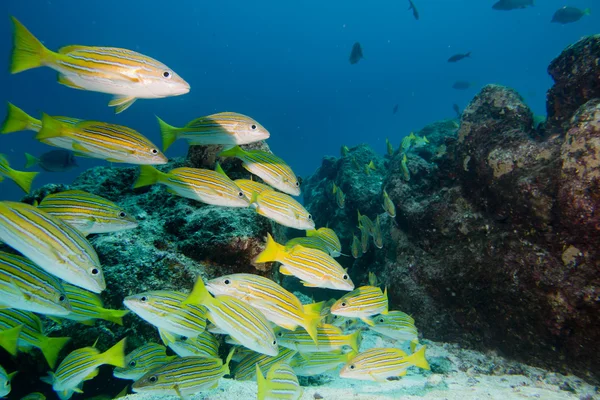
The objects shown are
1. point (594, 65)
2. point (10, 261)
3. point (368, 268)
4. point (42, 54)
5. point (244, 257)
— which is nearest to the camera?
point (10, 261)

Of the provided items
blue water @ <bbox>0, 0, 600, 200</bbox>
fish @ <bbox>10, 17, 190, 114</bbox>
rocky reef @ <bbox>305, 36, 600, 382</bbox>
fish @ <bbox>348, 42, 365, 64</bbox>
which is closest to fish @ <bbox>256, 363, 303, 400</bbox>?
fish @ <bbox>10, 17, 190, 114</bbox>

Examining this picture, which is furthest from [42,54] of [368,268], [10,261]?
[368,268]

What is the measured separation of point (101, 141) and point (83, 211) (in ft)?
2.31

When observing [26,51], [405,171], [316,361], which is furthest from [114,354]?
[405,171]

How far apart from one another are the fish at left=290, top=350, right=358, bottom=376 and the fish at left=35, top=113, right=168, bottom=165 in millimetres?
2954

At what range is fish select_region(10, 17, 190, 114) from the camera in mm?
2312

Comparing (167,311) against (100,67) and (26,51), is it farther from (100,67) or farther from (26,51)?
(26,51)

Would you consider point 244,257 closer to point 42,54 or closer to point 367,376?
point 367,376

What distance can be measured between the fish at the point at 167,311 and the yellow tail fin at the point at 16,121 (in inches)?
81.7

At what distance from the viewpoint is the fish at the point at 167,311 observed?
2492 millimetres

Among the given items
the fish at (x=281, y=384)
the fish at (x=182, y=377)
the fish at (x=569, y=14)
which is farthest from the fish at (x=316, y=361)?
the fish at (x=569, y=14)

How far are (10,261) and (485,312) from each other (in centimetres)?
621

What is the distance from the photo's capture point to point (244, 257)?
13.2 feet

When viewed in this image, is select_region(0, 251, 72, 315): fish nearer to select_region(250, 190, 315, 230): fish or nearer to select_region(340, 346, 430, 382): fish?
select_region(250, 190, 315, 230): fish
